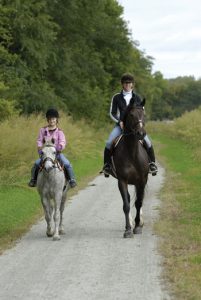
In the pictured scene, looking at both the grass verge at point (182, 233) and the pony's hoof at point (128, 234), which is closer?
the grass verge at point (182, 233)

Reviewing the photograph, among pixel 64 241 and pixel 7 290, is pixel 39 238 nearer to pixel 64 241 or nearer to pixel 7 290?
pixel 64 241

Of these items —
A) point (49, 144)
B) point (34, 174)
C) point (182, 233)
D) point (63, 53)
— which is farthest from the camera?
point (63, 53)

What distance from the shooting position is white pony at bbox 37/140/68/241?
11.4 meters

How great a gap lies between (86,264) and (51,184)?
9.28 ft

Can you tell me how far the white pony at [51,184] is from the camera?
11352 millimetres

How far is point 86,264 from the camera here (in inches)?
360

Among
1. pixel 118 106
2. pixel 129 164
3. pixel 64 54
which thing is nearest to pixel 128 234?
pixel 129 164

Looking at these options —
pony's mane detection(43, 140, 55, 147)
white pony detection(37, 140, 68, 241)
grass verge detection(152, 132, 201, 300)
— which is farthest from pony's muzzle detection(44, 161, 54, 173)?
grass verge detection(152, 132, 201, 300)

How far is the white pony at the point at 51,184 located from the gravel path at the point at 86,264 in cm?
35

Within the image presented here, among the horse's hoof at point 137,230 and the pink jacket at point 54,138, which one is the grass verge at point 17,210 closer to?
the pink jacket at point 54,138

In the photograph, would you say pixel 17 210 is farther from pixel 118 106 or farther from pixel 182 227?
pixel 182 227

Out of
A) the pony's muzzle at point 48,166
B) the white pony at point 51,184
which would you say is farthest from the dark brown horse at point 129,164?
the pony's muzzle at point 48,166

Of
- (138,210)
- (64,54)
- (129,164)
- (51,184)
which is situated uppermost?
(64,54)

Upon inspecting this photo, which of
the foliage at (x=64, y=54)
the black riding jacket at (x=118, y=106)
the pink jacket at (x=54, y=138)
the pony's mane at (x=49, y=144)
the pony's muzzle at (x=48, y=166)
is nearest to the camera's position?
the pony's muzzle at (x=48, y=166)
